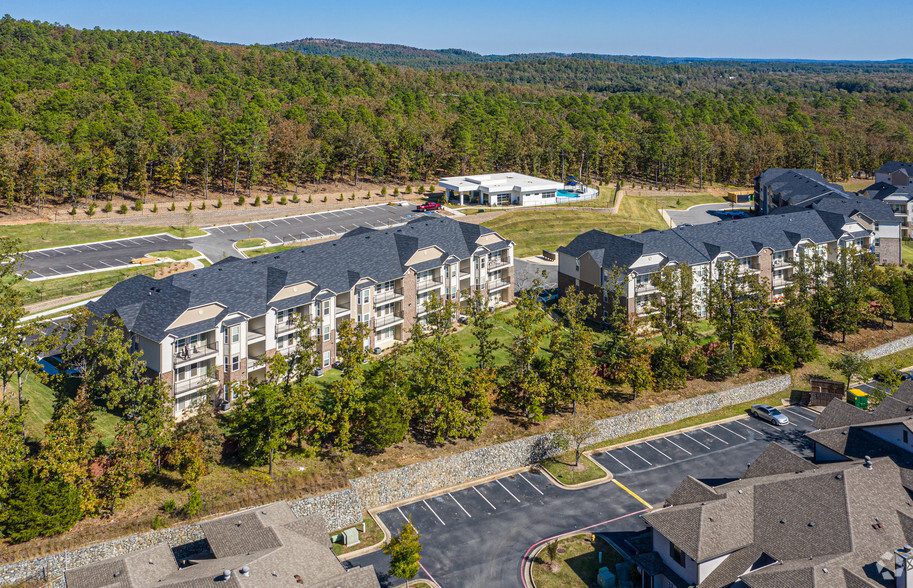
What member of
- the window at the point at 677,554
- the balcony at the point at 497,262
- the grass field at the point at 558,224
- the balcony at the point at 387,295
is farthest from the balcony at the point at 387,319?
the grass field at the point at 558,224

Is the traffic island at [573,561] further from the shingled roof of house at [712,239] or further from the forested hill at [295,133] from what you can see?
the forested hill at [295,133]

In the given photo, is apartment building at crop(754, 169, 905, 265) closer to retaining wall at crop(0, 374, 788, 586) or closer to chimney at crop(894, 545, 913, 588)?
retaining wall at crop(0, 374, 788, 586)

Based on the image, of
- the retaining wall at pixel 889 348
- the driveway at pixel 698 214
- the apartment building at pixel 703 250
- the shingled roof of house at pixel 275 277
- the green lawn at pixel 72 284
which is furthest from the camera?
the driveway at pixel 698 214

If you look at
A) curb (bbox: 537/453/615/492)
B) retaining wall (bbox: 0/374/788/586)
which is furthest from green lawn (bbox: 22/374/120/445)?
curb (bbox: 537/453/615/492)

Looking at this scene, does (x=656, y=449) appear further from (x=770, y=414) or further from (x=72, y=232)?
(x=72, y=232)

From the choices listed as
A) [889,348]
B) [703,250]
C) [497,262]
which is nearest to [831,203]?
[889,348]
